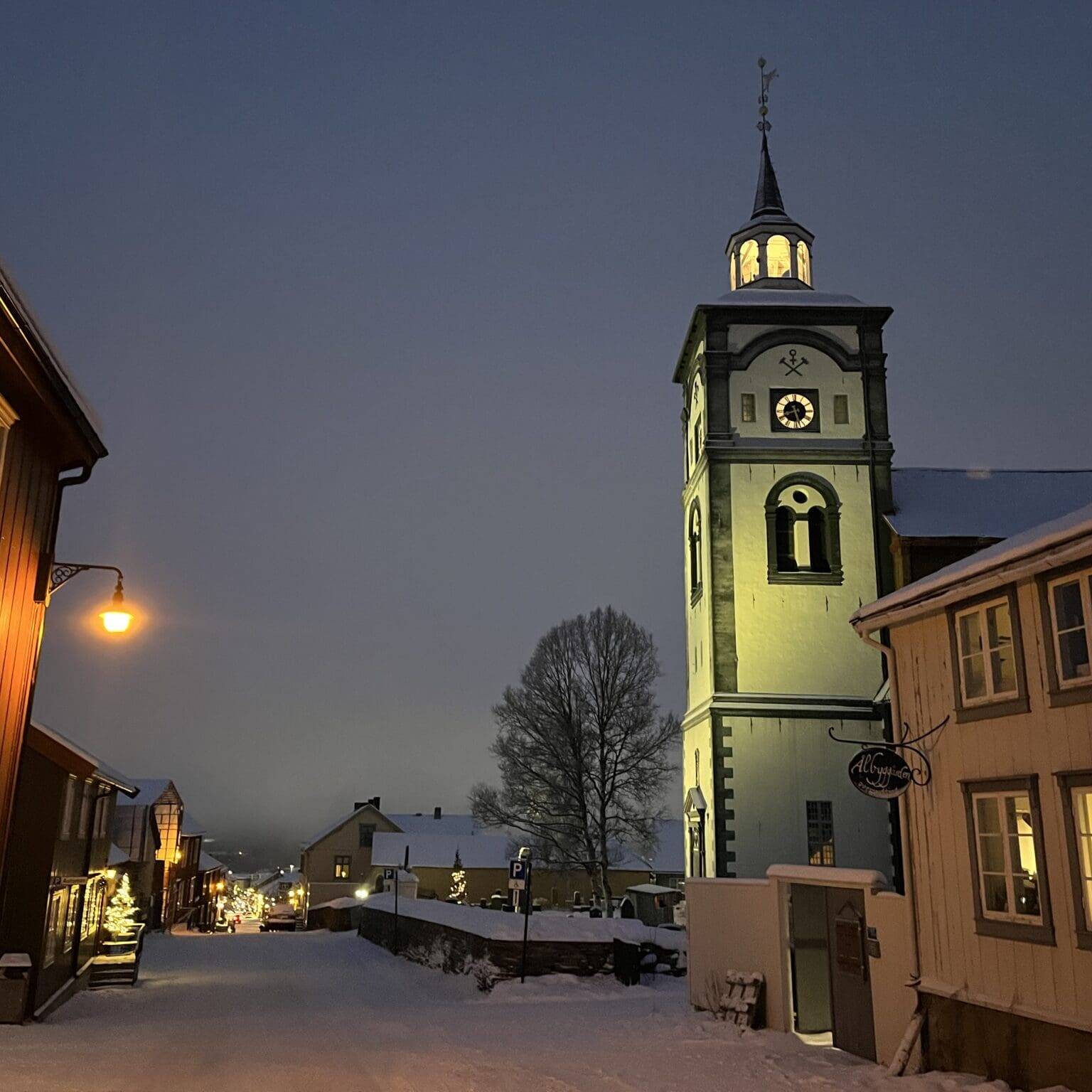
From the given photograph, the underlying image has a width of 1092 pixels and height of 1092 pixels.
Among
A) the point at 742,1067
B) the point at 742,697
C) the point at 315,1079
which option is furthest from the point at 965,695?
the point at 742,697

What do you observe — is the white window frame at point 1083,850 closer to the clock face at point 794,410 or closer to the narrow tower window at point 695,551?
the narrow tower window at point 695,551

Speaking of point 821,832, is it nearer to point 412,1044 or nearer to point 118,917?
point 412,1044

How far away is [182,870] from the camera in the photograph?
69188 millimetres

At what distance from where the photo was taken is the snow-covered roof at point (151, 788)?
57.7 m

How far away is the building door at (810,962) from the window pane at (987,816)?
3.75 metres

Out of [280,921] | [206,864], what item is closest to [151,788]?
[280,921]

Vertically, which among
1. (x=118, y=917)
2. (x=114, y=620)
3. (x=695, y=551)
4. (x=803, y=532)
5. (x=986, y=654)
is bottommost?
(x=118, y=917)

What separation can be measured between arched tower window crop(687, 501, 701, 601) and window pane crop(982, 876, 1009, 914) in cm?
1731

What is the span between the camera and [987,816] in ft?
43.1

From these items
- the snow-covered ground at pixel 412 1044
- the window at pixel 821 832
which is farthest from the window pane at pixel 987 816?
the window at pixel 821 832

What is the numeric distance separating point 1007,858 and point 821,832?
14.0 metres

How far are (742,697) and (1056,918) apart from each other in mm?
15348

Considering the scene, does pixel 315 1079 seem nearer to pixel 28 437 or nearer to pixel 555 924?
pixel 28 437

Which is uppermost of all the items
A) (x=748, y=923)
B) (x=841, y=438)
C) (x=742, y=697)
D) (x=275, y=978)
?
(x=841, y=438)
